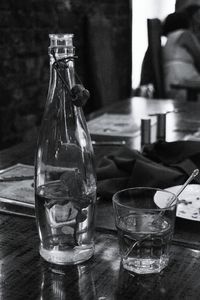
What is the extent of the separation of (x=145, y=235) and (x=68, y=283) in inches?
5.2

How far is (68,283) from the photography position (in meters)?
0.75

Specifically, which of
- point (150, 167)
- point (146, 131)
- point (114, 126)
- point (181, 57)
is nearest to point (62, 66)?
point (150, 167)

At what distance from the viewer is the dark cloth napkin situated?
113cm

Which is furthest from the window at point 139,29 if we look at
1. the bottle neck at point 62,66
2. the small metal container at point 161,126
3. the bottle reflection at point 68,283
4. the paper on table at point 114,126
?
the bottle reflection at point 68,283

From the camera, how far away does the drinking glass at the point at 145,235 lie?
778 mm

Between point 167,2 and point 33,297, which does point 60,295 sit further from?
point 167,2

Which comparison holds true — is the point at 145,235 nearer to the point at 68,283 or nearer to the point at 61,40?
the point at 68,283

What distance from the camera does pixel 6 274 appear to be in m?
0.78

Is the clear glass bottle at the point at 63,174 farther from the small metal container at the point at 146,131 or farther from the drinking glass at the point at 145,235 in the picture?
the small metal container at the point at 146,131

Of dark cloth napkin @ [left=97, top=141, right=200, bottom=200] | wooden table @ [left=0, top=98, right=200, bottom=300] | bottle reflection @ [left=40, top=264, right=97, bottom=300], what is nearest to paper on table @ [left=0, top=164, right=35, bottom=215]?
wooden table @ [left=0, top=98, right=200, bottom=300]

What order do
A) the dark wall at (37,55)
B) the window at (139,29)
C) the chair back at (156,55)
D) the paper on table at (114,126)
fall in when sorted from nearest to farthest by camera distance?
the paper on table at (114,126) → the dark wall at (37,55) → the chair back at (156,55) → the window at (139,29)

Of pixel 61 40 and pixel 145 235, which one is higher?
pixel 61 40

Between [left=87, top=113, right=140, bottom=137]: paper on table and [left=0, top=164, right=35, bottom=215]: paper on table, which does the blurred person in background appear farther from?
[left=0, top=164, right=35, bottom=215]: paper on table

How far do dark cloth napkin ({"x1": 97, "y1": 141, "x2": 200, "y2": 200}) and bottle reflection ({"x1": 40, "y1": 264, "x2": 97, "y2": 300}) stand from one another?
33 centimetres
